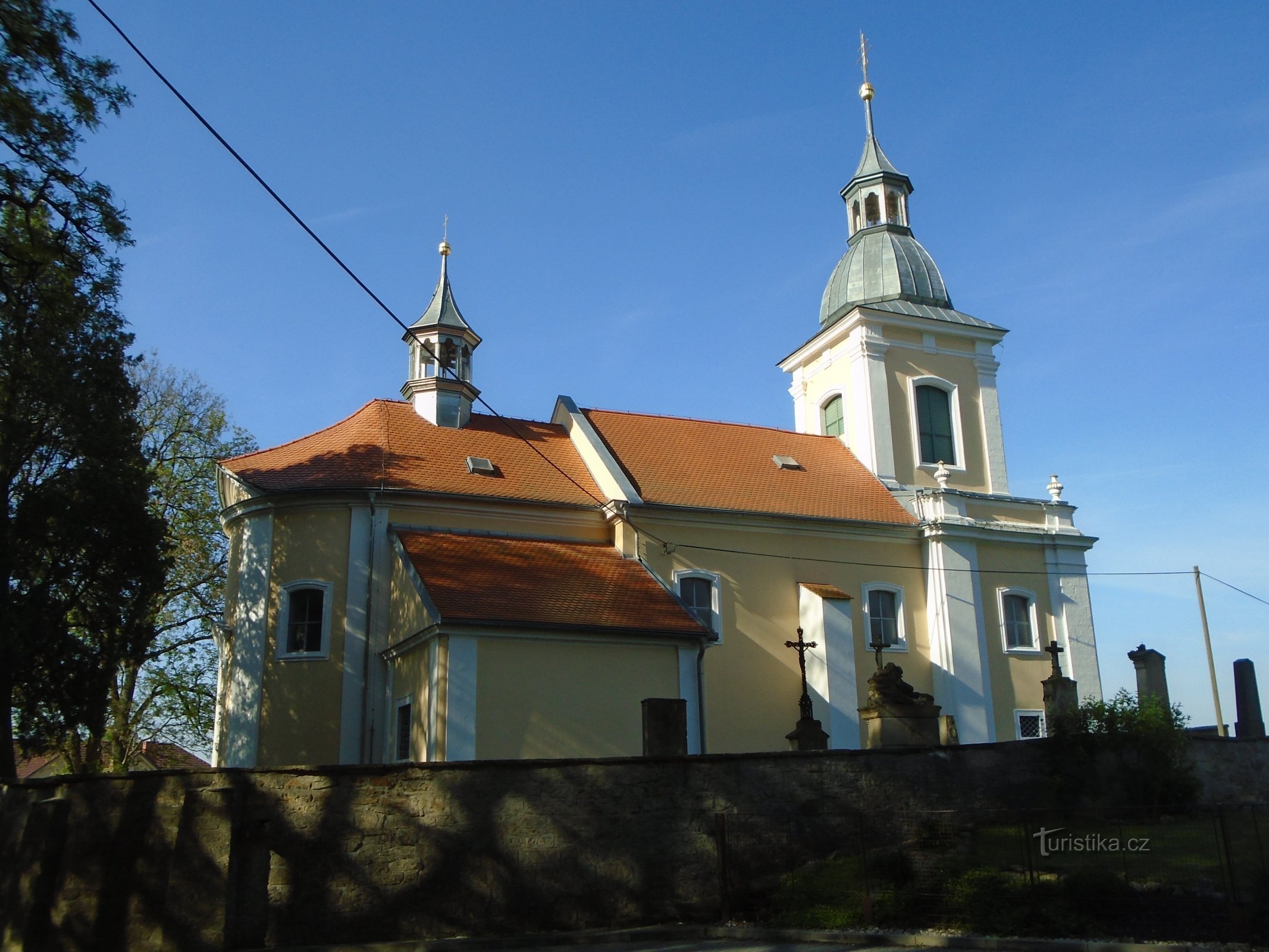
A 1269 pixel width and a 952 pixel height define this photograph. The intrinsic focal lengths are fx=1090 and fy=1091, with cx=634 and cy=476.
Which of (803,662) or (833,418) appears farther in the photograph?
(833,418)

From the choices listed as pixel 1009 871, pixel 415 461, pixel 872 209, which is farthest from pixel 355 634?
pixel 872 209

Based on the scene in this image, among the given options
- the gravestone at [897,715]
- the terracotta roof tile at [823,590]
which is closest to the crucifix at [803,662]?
the terracotta roof tile at [823,590]

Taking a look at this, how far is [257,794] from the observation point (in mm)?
11359

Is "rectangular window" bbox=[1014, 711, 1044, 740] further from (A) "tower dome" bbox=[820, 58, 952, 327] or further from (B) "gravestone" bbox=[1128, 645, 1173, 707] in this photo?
(A) "tower dome" bbox=[820, 58, 952, 327]

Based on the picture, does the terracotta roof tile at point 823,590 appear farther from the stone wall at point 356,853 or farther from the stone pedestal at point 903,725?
the stone wall at point 356,853

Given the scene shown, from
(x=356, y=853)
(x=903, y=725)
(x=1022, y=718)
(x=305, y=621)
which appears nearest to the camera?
(x=356, y=853)

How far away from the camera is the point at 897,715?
1619cm

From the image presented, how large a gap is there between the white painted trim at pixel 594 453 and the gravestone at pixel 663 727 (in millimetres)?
8970

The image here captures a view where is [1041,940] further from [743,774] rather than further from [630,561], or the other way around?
[630,561]

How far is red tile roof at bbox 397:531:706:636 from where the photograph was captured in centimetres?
1736

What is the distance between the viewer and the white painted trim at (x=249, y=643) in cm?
1880

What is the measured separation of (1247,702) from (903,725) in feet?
28.6

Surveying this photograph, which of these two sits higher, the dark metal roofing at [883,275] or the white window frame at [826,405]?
the dark metal roofing at [883,275]

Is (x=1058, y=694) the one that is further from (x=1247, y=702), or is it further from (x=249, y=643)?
(x=249, y=643)
